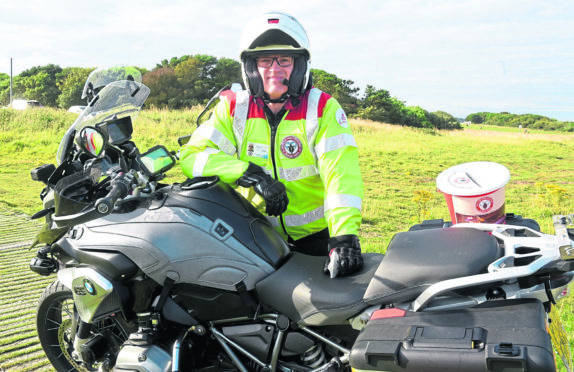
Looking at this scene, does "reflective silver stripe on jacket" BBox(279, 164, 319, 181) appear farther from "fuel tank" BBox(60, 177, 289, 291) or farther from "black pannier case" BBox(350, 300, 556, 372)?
"black pannier case" BBox(350, 300, 556, 372)

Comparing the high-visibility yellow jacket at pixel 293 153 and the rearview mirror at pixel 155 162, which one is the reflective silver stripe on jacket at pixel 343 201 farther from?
the rearview mirror at pixel 155 162

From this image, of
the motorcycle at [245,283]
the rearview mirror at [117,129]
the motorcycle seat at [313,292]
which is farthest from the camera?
the rearview mirror at [117,129]

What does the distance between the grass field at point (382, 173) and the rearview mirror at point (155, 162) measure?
192cm

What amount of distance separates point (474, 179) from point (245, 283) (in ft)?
5.01

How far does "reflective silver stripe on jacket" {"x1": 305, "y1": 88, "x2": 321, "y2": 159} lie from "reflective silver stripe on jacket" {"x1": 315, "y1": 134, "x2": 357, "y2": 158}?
6 centimetres

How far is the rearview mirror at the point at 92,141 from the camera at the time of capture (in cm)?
264

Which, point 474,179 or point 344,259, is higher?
point 474,179

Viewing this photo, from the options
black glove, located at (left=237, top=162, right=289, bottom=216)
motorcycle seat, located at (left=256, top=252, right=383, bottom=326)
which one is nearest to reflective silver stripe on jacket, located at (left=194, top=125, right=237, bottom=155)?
black glove, located at (left=237, top=162, right=289, bottom=216)

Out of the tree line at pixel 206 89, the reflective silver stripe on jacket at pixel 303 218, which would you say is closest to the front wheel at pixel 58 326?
the reflective silver stripe on jacket at pixel 303 218

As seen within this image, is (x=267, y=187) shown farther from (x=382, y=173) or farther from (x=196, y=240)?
(x=382, y=173)

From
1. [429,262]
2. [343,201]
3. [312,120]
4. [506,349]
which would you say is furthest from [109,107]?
[506,349]

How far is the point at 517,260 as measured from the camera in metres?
2.06

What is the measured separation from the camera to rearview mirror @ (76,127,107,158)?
104 inches

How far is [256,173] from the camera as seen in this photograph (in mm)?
2840
